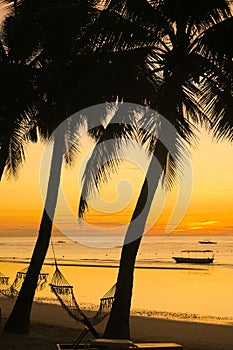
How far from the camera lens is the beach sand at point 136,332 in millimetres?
10289

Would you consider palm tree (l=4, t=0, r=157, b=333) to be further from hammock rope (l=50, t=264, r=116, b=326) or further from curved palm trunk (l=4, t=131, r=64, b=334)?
hammock rope (l=50, t=264, r=116, b=326)

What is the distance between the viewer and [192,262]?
190ft

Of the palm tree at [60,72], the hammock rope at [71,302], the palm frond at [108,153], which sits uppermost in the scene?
the palm tree at [60,72]

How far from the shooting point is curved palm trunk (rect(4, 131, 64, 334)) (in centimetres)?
1098

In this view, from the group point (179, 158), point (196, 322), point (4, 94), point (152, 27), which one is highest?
point (152, 27)

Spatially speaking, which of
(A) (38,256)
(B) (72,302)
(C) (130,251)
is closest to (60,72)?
(C) (130,251)

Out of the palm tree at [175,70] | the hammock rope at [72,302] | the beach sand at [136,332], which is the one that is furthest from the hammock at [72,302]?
the palm tree at [175,70]

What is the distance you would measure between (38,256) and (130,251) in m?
2.21

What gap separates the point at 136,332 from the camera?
1486cm

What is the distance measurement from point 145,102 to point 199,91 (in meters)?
0.87

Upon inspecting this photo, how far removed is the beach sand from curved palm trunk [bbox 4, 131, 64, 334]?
0.30 metres

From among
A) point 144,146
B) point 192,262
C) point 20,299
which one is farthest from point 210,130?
point 192,262

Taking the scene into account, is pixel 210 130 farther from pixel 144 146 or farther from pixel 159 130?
pixel 159 130

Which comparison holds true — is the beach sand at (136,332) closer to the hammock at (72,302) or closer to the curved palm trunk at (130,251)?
the hammock at (72,302)
